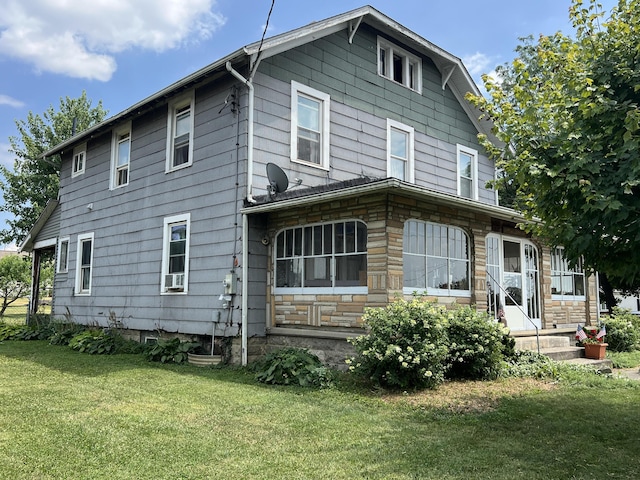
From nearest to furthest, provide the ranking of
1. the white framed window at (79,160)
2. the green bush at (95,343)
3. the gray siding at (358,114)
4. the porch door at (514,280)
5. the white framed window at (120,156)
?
the gray siding at (358,114) → the porch door at (514,280) → the green bush at (95,343) → the white framed window at (120,156) → the white framed window at (79,160)

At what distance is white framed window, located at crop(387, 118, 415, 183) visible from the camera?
39.5 ft

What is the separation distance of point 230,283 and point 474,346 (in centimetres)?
425

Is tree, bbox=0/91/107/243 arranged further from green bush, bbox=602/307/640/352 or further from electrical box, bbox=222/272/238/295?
green bush, bbox=602/307/640/352

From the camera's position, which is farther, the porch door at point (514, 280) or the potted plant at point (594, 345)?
the porch door at point (514, 280)

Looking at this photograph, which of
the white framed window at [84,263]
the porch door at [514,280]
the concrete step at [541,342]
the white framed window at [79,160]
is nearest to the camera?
the concrete step at [541,342]

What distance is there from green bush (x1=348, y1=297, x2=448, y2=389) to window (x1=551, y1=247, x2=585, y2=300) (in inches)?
221

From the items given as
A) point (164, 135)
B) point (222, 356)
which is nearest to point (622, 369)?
point (222, 356)

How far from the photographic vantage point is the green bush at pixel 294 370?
24.5ft

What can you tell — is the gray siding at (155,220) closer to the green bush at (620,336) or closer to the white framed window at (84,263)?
the white framed window at (84,263)

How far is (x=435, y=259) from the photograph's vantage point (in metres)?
8.82

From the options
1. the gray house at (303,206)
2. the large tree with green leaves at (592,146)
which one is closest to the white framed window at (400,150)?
the gray house at (303,206)

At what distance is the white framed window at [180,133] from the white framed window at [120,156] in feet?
7.06

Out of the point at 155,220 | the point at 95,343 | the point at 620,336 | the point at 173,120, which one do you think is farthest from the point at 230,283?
the point at 620,336

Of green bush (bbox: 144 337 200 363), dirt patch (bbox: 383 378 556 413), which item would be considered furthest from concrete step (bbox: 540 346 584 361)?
green bush (bbox: 144 337 200 363)
